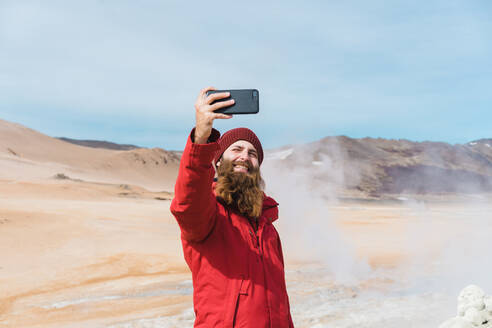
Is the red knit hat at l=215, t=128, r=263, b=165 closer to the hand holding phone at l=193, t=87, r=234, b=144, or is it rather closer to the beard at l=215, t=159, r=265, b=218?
the beard at l=215, t=159, r=265, b=218

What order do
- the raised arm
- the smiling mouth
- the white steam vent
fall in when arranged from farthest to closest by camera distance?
the white steam vent → the smiling mouth → the raised arm

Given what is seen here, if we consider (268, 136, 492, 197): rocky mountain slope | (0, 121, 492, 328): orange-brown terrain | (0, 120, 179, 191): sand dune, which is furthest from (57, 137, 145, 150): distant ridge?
(0, 121, 492, 328): orange-brown terrain

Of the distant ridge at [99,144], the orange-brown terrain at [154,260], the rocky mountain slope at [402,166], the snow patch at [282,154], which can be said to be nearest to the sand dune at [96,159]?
the rocky mountain slope at [402,166]

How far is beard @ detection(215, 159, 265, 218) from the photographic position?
1.81 m

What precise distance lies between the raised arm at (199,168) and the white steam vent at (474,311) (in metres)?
3.25

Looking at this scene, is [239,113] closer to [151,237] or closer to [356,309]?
[356,309]

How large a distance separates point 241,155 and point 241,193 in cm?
23

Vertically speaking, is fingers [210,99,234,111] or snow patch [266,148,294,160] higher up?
snow patch [266,148,294,160]

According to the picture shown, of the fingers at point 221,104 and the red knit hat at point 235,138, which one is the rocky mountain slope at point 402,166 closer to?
the red knit hat at point 235,138

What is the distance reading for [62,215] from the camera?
1434 centimetres

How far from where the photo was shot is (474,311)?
3.72 metres

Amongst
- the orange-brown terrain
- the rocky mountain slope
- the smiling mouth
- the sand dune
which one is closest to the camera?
the smiling mouth

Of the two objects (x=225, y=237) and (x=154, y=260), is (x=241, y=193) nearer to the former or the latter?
(x=225, y=237)

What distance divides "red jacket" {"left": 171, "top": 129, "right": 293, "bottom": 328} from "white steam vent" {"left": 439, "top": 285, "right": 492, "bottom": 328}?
276 centimetres
